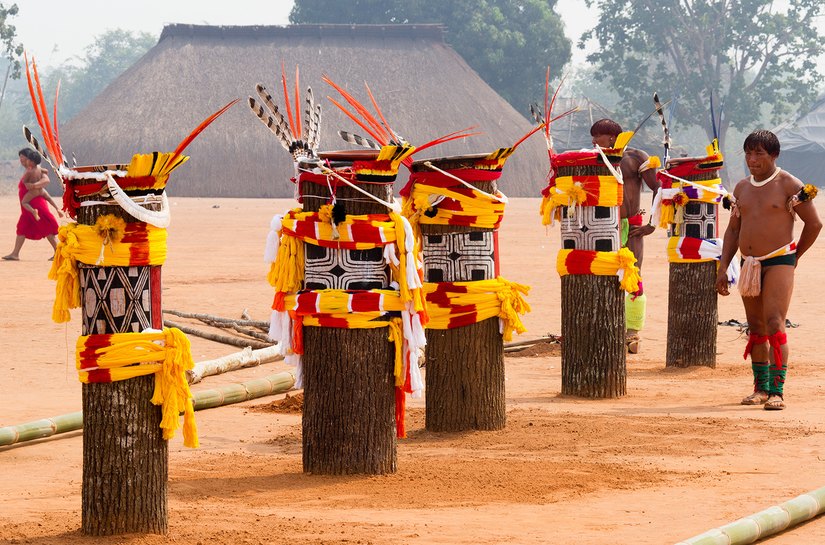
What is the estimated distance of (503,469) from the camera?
6.17 metres

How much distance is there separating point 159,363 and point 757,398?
444 cm

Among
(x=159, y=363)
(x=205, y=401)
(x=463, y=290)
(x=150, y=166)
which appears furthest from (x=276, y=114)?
(x=205, y=401)

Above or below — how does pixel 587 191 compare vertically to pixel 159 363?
A: above

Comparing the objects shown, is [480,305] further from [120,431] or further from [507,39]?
[507,39]

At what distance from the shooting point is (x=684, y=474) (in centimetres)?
605

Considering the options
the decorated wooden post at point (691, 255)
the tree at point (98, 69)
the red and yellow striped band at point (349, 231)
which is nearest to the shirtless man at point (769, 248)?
the decorated wooden post at point (691, 255)

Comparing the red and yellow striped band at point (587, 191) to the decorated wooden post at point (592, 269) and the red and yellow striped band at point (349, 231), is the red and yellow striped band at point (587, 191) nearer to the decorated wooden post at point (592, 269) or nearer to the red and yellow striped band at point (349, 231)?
the decorated wooden post at point (592, 269)

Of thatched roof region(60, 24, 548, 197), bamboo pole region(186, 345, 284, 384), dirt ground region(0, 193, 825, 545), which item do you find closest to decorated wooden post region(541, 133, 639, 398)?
dirt ground region(0, 193, 825, 545)

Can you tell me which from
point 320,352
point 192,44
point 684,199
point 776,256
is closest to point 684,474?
point 320,352

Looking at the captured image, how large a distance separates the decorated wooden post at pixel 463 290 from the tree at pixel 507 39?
4939 centimetres

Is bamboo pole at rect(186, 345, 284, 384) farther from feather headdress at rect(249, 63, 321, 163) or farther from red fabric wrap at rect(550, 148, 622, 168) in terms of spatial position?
feather headdress at rect(249, 63, 321, 163)

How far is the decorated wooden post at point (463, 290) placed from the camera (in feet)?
23.0

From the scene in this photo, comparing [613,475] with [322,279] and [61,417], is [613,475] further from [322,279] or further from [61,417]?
[61,417]

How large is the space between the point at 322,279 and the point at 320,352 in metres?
0.33
